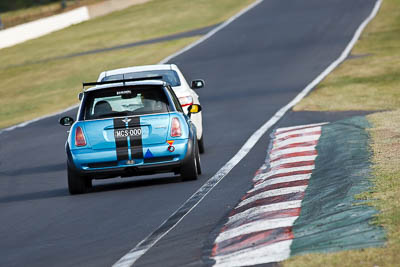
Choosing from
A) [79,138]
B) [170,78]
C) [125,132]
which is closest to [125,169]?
[125,132]

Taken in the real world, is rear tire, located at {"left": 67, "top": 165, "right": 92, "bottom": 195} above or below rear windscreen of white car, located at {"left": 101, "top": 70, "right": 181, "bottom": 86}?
below

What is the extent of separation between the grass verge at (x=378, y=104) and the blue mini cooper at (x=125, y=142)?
100 inches

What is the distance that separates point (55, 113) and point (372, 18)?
21.0m

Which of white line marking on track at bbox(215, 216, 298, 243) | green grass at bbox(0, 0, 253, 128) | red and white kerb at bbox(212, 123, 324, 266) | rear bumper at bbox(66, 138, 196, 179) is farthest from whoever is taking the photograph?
green grass at bbox(0, 0, 253, 128)

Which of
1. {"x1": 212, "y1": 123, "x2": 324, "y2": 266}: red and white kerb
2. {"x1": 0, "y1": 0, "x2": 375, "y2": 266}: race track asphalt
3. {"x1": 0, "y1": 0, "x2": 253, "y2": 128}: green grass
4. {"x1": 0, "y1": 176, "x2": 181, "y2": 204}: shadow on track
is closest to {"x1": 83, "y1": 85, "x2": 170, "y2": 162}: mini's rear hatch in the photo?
{"x1": 0, "y1": 0, "x2": 375, "y2": 266}: race track asphalt

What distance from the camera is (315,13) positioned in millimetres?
48156

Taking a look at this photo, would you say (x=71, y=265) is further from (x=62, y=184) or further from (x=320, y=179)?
(x=62, y=184)

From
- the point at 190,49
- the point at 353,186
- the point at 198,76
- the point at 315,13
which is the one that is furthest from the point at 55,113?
the point at 315,13

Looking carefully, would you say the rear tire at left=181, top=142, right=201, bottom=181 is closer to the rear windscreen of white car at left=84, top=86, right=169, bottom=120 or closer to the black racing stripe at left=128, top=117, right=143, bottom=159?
the black racing stripe at left=128, top=117, right=143, bottom=159

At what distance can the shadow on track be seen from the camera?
13023 mm

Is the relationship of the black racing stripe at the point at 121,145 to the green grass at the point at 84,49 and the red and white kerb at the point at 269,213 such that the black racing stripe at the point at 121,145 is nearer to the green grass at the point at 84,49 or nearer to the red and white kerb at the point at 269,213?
the red and white kerb at the point at 269,213

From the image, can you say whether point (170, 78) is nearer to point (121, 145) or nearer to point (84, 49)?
point (121, 145)

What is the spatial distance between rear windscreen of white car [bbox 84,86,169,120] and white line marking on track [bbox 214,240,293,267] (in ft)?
18.0

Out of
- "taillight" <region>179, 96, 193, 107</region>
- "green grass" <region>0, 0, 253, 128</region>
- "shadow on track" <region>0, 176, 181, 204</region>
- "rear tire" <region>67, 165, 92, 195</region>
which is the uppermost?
"taillight" <region>179, 96, 193, 107</region>
